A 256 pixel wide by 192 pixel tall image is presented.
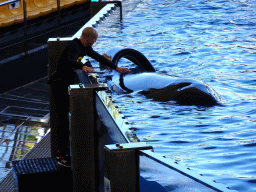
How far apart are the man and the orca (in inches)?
15.7

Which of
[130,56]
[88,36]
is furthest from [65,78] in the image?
[130,56]

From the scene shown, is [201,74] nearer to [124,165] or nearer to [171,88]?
[171,88]

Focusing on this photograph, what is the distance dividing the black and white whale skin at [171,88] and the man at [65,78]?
40 centimetres

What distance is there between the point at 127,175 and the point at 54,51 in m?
2.40

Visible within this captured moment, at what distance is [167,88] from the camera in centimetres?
407

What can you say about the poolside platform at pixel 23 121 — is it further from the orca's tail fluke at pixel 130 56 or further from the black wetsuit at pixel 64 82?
the orca's tail fluke at pixel 130 56

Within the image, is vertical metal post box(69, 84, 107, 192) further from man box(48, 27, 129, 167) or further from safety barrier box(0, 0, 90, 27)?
safety barrier box(0, 0, 90, 27)

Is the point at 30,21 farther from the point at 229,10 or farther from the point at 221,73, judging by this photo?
the point at 221,73

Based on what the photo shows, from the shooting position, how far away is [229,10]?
8.27 m

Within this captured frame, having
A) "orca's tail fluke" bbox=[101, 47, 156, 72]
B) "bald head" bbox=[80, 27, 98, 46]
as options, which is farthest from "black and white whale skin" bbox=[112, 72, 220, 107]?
"bald head" bbox=[80, 27, 98, 46]

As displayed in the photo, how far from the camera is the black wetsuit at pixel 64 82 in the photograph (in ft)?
11.4

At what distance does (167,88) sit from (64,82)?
3.14 ft

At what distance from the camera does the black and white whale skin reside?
155 inches

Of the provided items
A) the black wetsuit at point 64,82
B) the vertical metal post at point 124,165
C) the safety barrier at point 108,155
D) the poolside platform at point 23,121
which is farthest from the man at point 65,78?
the vertical metal post at point 124,165
